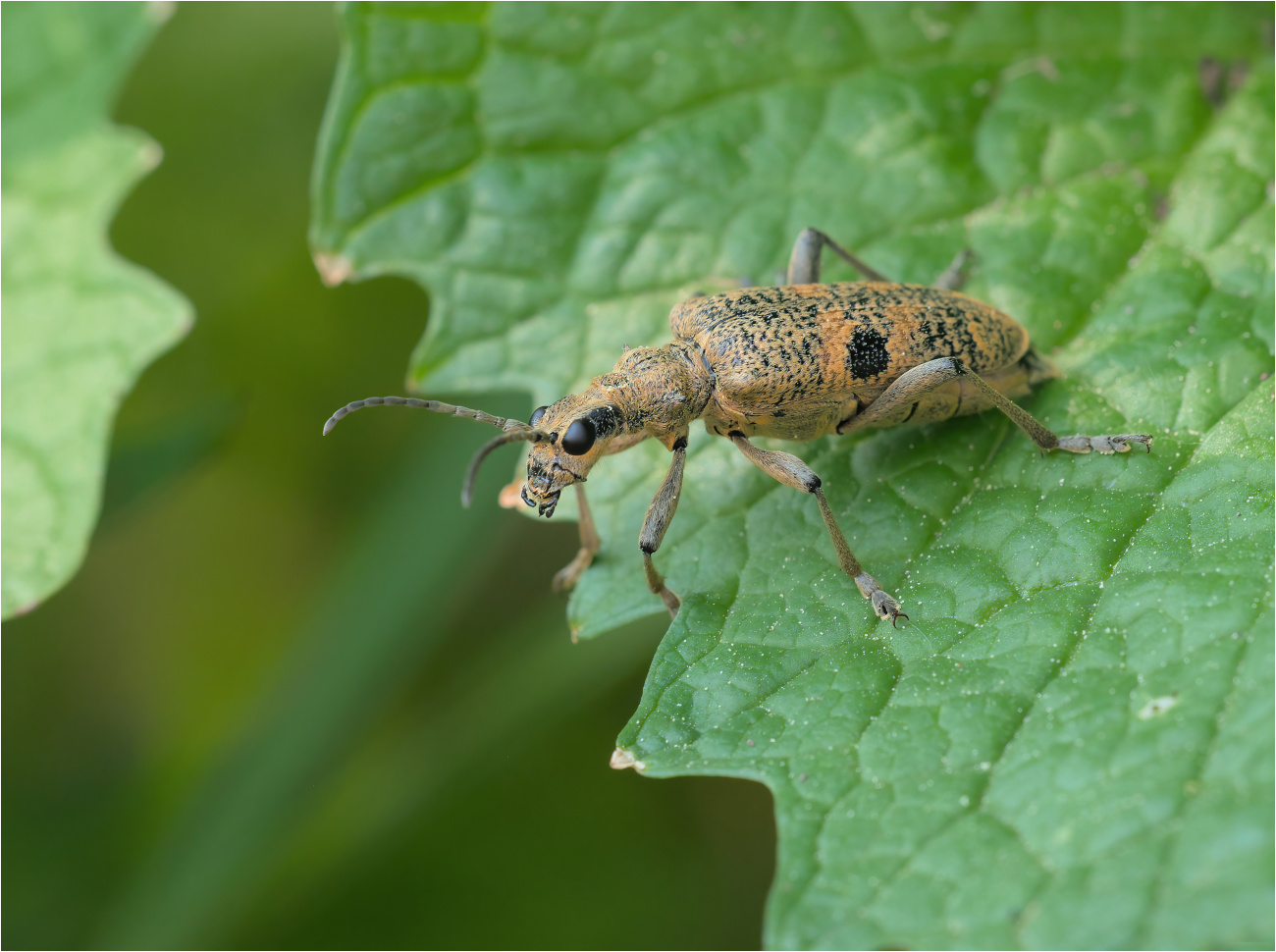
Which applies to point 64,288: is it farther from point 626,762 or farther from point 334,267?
point 626,762

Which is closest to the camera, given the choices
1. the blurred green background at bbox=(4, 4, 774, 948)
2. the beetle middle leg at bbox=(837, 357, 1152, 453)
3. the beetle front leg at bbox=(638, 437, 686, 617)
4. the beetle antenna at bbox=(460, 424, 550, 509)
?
the beetle middle leg at bbox=(837, 357, 1152, 453)

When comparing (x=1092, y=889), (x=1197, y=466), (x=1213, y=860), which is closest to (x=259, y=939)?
(x=1092, y=889)

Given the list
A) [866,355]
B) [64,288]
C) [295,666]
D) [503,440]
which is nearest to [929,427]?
[866,355]

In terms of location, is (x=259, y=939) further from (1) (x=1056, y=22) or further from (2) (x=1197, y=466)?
(1) (x=1056, y=22)

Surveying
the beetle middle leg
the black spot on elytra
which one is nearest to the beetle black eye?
the black spot on elytra

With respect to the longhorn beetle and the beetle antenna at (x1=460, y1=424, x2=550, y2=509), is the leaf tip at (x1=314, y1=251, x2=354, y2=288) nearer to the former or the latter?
the longhorn beetle
